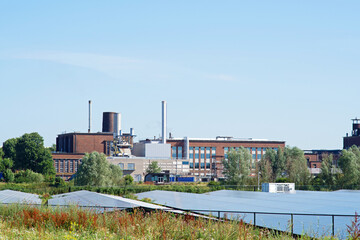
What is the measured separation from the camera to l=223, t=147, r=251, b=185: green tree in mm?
98188

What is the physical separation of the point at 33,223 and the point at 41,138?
105 meters

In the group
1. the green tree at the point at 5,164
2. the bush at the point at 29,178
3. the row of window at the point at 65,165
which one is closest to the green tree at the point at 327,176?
the bush at the point at 29,178

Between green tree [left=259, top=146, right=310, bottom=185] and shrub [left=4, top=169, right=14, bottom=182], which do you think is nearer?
green tree [left=259, top=146, right=310, bottom=185]

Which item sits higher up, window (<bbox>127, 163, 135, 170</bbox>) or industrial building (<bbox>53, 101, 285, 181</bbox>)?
industrial building (<bbox>53, 101, 285, 181</bbox>)

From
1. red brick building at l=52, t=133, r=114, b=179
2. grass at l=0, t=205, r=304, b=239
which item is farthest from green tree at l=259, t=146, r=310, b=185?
grass at l=0, t=205, r=304, b=239

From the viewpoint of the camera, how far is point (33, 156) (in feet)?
383

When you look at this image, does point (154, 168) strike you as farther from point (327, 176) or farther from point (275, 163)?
point (327, 176)

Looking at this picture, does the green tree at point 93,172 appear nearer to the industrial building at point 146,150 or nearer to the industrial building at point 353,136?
the industrial building at point 146,150

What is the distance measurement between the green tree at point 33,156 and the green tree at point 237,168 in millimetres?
41973

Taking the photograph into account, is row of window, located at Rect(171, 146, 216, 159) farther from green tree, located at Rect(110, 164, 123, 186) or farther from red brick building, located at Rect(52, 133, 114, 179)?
green tree, located at Rect(110, 164, 123, 186)

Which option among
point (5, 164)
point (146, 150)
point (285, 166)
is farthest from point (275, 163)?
point (5, 164)

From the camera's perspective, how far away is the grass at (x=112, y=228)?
636 inches

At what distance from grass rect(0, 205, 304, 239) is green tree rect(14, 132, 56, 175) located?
9851 cm

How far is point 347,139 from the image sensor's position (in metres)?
153
